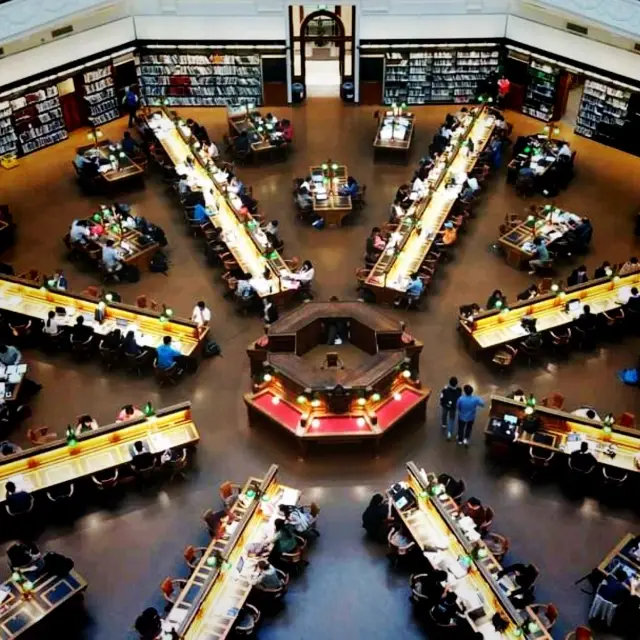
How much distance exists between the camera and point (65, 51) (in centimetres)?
2423

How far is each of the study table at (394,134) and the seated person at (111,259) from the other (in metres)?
8.18

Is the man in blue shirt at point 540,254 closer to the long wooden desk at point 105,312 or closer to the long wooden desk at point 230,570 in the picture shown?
the long wooden desk at point 105,312

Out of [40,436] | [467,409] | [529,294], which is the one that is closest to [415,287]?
[529,294]

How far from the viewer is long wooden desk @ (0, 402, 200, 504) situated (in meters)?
15.0

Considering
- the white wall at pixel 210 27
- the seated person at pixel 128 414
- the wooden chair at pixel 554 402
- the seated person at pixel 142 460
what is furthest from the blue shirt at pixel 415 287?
the white wall at pixel 210 27

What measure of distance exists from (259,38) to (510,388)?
13.7 m

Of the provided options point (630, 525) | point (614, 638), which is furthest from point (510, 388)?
point (614, 638)

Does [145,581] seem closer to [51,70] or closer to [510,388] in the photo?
[510,388]

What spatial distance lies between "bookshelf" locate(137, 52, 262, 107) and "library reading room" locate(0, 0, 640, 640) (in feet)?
0.30

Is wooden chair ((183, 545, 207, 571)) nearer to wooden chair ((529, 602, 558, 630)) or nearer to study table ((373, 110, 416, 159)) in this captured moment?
wooden chair ((529, 602, 558, 630))

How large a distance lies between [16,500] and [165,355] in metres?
4.09

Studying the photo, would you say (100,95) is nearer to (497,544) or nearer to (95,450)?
(95,450)

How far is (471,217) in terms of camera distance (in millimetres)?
22391

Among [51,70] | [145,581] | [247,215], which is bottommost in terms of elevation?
[145,581]
